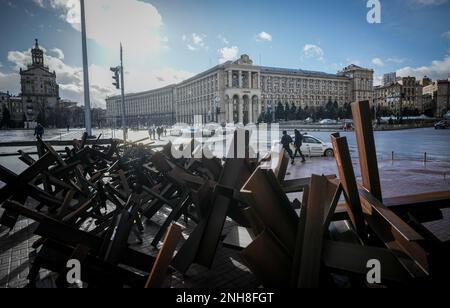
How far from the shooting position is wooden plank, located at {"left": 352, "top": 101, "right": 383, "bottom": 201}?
2986mm

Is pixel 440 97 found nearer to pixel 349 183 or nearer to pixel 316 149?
pixel 316 149

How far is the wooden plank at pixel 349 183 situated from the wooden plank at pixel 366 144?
32cm

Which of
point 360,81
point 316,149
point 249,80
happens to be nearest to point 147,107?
point 249,80

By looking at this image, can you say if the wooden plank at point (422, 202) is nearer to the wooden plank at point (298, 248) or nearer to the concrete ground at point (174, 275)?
the wooden plank at point (298, 248)

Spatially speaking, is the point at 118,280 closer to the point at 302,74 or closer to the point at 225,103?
the point at 225,103

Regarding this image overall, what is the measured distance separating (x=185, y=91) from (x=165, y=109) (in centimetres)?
2065

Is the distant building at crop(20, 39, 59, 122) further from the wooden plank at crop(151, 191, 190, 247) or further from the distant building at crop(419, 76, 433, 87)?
the distant building at crop(419, 76, 433, 87)

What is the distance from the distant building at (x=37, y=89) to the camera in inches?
4151

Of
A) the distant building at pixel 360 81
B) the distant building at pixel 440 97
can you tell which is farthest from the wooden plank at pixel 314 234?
the distant building at pixel 360 81

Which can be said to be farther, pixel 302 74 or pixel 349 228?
pixel 302 74

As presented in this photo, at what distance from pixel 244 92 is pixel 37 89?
270 ft

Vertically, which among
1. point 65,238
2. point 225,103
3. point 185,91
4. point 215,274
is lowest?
point 215,274
